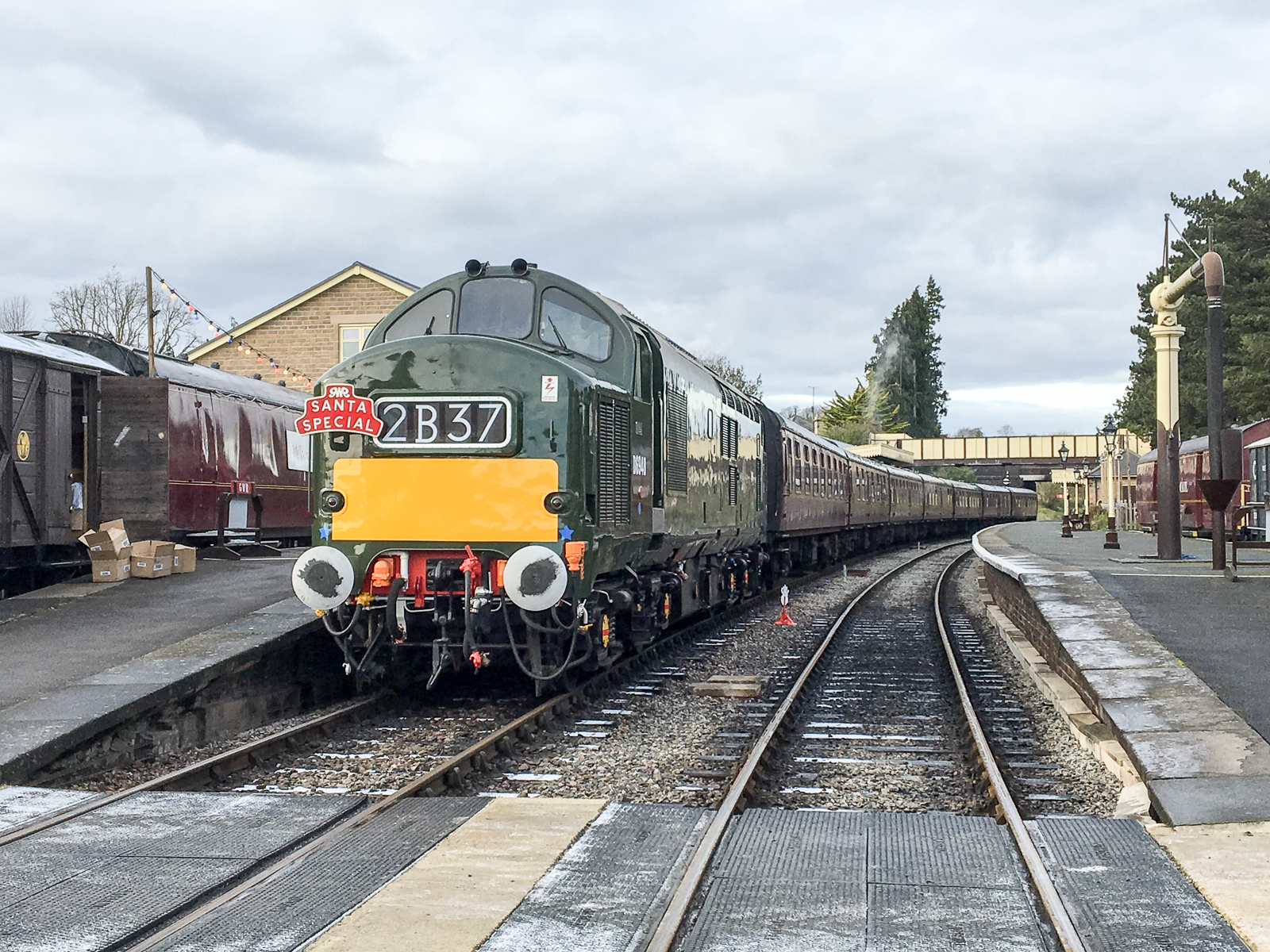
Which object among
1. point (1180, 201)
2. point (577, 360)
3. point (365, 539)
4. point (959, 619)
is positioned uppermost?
point (1180, 201)

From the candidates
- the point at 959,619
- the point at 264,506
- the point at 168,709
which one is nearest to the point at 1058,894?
the point at 168,709

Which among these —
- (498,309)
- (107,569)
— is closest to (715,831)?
(498,309)

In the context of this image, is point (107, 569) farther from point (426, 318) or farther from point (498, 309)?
point (498, 309)

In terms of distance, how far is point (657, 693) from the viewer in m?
10.5

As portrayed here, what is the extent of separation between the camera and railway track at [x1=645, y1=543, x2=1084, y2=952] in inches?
195

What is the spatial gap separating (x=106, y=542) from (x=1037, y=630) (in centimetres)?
1005

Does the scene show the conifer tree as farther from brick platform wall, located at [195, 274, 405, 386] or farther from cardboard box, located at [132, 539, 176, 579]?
cardboard box, located at [132, 539, 176, 579]

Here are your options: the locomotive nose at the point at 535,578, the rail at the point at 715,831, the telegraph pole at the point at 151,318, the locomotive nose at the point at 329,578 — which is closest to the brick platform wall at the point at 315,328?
the telegraph pole at the point at 151,318

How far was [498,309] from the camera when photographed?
10070mm

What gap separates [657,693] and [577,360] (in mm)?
2936

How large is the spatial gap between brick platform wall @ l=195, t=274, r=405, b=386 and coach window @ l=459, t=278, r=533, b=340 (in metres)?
23.1

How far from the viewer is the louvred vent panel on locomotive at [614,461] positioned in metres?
9.39

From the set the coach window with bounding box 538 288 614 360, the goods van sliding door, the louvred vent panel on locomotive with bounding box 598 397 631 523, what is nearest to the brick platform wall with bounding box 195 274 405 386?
the goods van sliding door

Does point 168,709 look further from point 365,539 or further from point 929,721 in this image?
point 929,721
